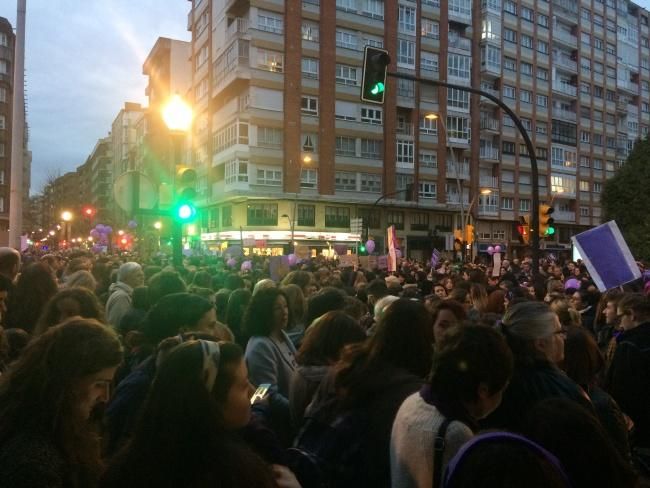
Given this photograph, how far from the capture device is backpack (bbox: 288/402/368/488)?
268cm

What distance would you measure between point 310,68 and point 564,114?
108ft

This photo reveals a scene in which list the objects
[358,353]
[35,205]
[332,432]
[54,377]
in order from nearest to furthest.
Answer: [54,377], [332,432], [358,353], [35,205]

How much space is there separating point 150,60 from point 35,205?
155 ft

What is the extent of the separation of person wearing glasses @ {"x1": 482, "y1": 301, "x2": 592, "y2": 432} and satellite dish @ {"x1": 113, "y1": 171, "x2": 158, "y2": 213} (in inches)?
218

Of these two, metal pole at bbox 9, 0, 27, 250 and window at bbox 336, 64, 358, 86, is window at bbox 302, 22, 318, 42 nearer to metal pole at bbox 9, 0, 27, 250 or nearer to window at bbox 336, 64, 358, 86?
window at bbox 336, 64, 358, 86

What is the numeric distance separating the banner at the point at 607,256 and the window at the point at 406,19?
147ft

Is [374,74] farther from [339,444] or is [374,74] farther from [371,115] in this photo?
[371,115]

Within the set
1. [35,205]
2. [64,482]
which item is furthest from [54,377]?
[35,205]

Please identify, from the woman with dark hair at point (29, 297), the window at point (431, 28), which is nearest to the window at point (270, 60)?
the window at point (431, 28)

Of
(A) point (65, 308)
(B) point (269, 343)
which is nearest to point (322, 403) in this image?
(B) point (269, 343)

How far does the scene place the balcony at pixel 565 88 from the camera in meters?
62.3

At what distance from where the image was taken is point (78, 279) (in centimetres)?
670

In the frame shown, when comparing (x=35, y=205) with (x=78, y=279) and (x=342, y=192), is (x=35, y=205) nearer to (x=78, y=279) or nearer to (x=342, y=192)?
(x=342, y=192)

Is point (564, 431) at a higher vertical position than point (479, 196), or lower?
lower
